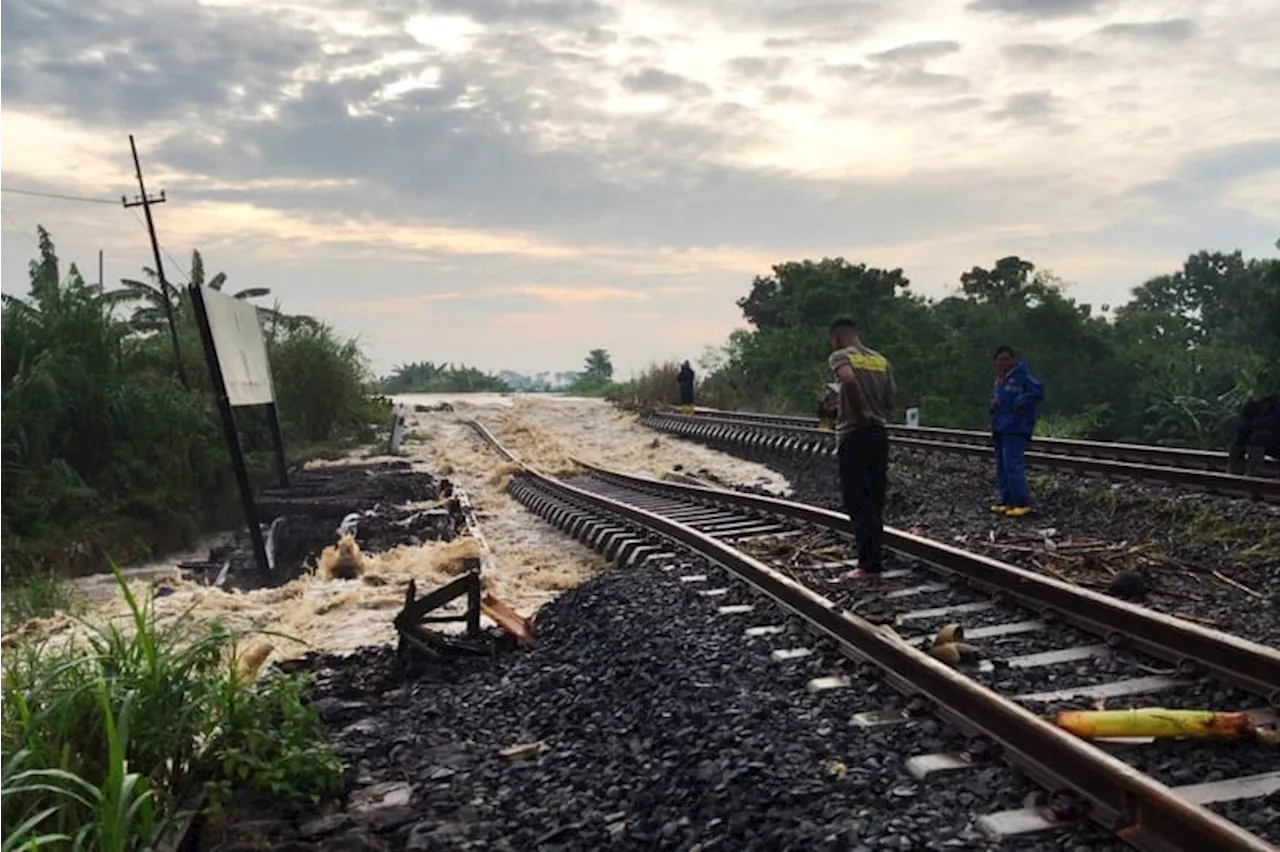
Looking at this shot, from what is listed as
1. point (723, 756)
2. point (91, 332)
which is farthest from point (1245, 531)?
point (91, 332)

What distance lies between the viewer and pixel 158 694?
465 cm

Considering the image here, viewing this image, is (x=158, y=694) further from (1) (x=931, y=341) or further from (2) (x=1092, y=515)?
(1) (x=931, y=341)

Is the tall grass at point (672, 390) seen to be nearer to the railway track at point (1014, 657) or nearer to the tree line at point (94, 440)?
the tree line at point (94, 440)

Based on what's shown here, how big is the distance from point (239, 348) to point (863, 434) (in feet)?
37.2

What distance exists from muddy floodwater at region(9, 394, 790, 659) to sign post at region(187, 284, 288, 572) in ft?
3.99

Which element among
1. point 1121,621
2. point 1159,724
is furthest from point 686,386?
point 1159,724

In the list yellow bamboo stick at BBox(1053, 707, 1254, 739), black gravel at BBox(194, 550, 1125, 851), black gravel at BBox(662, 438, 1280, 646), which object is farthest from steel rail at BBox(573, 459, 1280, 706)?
black gravel at BBox(194, 550, 1125, 851)

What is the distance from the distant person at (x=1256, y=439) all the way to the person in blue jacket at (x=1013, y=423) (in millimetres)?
1700

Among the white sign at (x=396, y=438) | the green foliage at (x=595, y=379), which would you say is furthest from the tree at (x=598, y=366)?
the white sign at (x=396, y=438)

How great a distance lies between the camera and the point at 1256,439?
9.76m

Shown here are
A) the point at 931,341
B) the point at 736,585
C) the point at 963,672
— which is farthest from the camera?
the point at 931,341

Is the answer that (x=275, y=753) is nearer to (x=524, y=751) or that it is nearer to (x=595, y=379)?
(x=524, y=751)

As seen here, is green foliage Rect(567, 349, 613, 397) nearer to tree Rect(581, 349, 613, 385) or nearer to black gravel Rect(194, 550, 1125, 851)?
tree Rect(581, 349, 613, 385)

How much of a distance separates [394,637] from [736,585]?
2387mm
